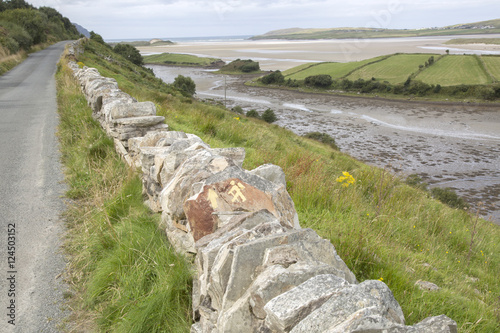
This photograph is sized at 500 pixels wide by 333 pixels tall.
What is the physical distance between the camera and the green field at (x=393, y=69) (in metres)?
73.9

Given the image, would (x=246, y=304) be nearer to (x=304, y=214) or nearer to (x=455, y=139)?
(x=304, y=214)

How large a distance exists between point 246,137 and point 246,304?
7766mm

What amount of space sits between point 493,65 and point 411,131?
156 feet

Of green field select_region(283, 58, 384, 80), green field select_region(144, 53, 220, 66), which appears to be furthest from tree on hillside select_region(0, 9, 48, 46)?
green field select_region(144, 53, 220, 66)

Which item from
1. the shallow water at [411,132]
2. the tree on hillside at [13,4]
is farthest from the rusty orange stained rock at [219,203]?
the tree on hillside at [13,4]

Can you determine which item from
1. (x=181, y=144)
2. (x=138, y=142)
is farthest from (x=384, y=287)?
(x=138, y=142)

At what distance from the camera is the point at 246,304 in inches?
87.0

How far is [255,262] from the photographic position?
241 cm

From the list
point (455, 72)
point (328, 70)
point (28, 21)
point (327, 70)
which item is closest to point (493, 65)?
point (455, 72)

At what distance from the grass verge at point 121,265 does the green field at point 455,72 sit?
7207 centimetres

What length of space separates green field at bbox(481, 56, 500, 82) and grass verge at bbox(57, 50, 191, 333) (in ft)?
246

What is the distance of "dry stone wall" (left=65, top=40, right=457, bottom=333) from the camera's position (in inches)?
75.4

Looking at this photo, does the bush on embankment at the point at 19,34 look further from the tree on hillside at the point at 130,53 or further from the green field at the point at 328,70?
the green field at the point at 328,70

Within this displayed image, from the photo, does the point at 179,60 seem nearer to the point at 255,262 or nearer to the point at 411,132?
the point at 411,132
